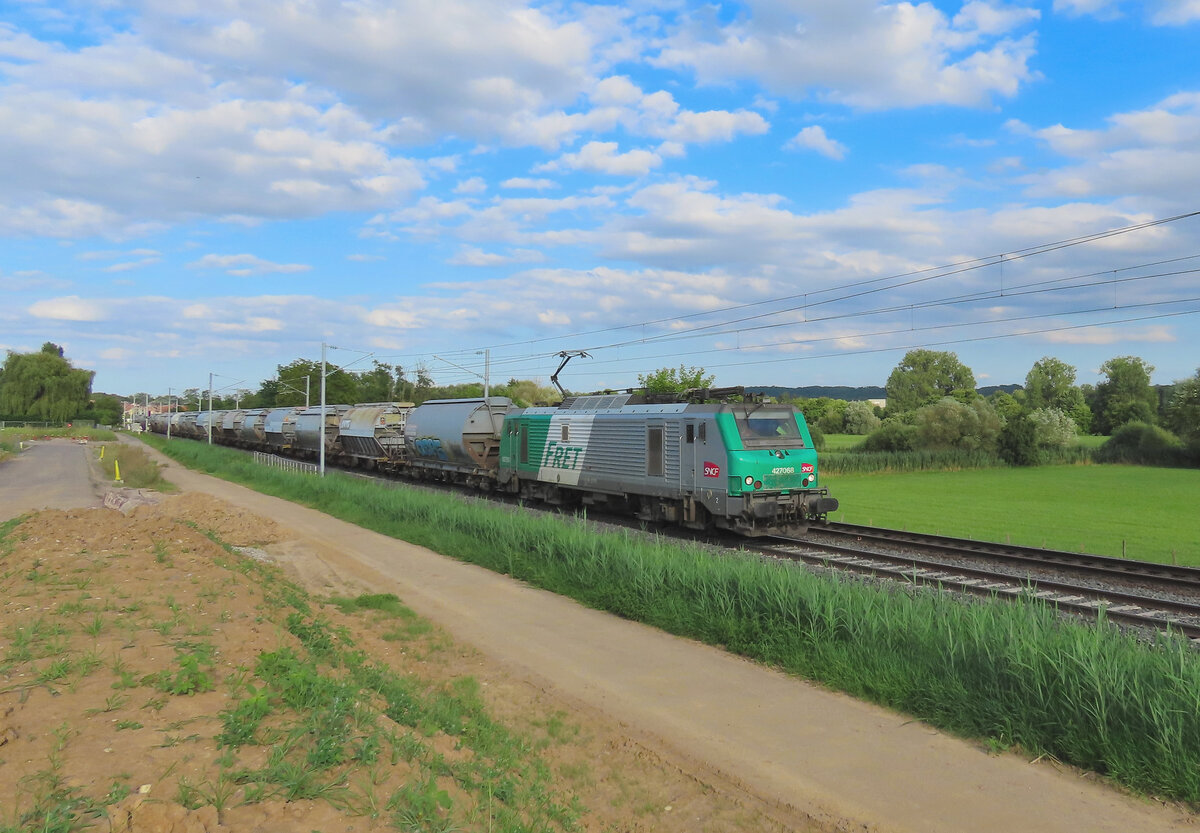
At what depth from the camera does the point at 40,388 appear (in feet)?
319

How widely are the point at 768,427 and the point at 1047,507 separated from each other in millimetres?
16224

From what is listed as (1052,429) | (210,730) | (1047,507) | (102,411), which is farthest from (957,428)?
(102,411)

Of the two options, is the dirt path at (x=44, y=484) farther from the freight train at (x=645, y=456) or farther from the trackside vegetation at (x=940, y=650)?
the trackside vegetation at (x=940, y=650)

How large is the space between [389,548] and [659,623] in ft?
28.1

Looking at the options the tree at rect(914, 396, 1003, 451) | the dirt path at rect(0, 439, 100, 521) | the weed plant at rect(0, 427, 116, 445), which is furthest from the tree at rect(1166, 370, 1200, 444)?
the weed plant at rect(0, 427, 116, 445)

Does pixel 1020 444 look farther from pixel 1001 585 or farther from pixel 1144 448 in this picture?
pixel 1001 585

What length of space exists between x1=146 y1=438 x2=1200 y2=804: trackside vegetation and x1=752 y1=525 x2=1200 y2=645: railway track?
199 cm

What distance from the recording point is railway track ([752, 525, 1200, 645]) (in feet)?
38.0

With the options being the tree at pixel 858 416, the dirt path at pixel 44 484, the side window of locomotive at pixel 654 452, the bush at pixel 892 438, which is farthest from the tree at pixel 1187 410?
the dirt path at pixel 44 484

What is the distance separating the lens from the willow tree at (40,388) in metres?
96.4

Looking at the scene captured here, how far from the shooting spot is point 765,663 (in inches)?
352

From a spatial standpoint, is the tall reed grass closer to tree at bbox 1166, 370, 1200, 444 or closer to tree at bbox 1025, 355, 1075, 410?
tree at bbox 1166, 370, 1200, 444

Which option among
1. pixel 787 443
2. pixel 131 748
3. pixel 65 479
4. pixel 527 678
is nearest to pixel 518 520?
pixel 787 443

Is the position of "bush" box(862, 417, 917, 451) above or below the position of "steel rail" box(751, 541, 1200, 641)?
above
